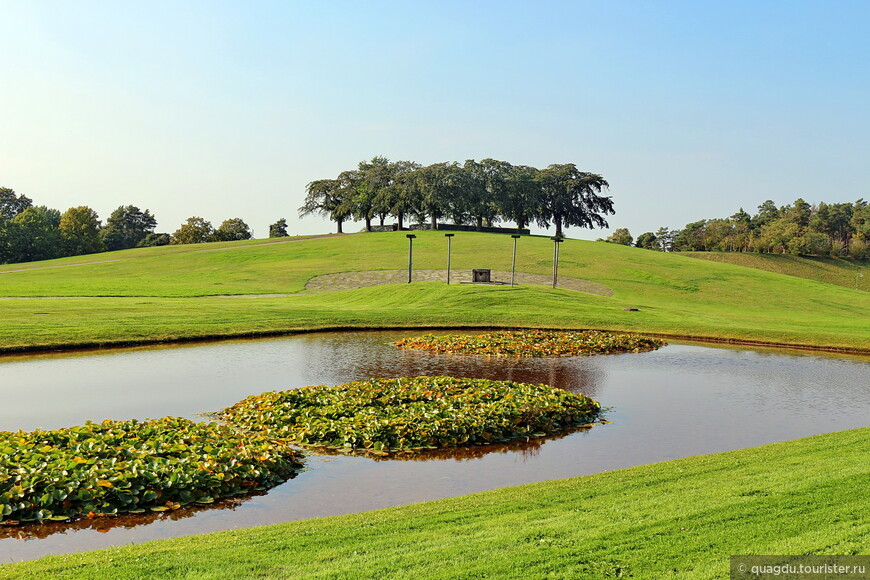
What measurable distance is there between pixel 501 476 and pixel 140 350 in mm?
17184

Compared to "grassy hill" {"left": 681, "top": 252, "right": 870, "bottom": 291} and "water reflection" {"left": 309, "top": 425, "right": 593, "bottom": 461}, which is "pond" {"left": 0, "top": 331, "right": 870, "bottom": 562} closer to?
"water reflection" {"left": 309, "top": 425, "right": 593, "bottom": 461}

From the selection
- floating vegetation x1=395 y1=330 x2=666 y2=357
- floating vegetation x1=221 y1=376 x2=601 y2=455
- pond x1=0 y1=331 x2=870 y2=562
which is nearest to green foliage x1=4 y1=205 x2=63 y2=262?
pond x1=0 y1=331 x2=870 y2=562

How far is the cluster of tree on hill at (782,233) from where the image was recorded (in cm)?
10525

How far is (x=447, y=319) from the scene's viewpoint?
112ft

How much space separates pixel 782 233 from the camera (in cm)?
10512

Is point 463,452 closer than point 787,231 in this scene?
Yes

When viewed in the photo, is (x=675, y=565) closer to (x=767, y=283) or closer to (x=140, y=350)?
(x=140, y=350)

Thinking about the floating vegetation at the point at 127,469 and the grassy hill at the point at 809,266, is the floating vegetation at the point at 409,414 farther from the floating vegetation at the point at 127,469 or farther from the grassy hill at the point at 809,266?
the grassy hill at the point at 809,266

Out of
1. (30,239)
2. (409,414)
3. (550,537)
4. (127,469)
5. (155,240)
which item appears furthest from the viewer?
(155,240)

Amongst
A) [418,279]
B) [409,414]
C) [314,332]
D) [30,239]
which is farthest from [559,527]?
[30,239]

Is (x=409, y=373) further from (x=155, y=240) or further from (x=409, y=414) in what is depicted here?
(x=155, y=240)

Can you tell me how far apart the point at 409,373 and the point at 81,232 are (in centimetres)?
10617

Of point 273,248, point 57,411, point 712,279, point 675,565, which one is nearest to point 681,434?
point 675,565

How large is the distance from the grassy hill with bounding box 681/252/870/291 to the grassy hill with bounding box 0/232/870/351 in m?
22.4
